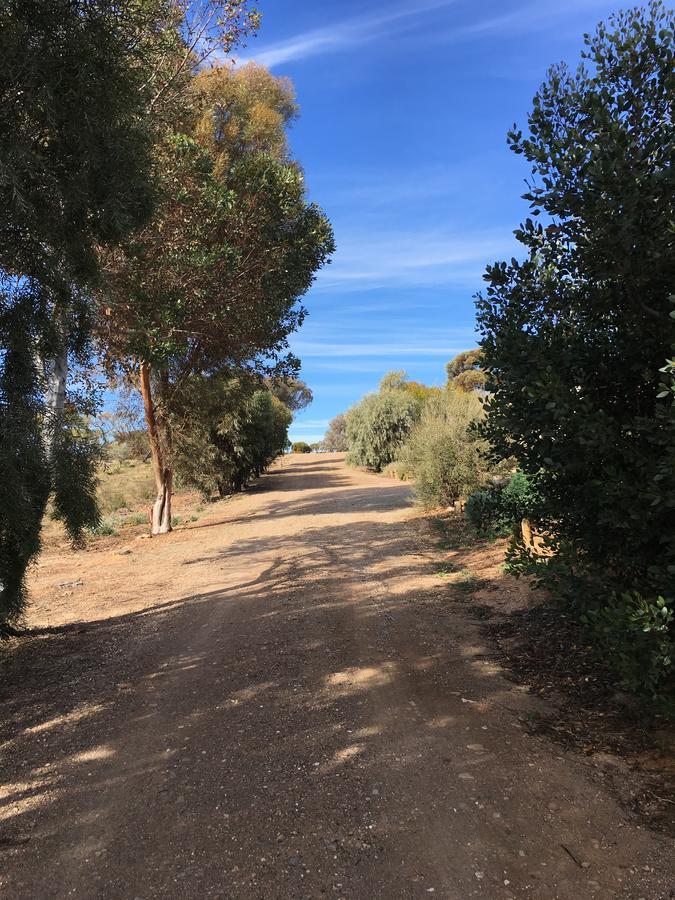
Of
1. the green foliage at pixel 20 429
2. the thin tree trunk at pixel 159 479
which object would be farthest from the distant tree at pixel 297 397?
the green foliage at pixel 20 429

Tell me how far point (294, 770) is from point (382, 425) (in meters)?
33.2

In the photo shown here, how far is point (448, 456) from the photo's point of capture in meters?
14.5

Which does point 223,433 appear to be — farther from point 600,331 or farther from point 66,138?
point 600,331

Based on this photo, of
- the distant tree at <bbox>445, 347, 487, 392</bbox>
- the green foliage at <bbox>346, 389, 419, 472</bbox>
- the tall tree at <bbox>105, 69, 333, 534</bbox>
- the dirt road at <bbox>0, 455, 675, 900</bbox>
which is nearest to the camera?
the dirt road at <bbox>0, 455, 675, 900</bbox>

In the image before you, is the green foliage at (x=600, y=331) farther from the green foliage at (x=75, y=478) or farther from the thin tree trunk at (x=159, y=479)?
the thin tree trunk at (x=159, y=479)

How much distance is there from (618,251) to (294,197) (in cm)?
758

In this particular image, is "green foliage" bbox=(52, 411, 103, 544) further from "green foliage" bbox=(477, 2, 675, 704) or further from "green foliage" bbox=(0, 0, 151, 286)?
"green foliage" bbox=(477, 2, 675, 704)

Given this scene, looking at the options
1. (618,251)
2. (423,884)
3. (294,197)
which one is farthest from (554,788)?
(294,197)

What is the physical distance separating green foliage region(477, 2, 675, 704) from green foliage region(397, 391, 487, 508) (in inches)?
364

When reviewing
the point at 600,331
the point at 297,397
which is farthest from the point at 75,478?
the point at 297,397

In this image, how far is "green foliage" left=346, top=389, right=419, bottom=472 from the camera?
1388 inches

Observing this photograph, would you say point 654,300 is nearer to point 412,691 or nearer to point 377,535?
point 412,691

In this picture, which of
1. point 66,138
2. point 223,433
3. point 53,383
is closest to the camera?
point 66,138

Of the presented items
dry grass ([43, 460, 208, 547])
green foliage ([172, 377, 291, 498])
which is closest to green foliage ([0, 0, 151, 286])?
green foliage ([172, 377, 291, 498])
